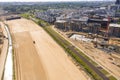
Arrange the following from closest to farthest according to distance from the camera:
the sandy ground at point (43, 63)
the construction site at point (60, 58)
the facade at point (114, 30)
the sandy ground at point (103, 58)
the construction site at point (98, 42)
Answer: the sandy ground at point (43, 63) → the construction site at point (60, 58) → the sandy ground at point (103, 58) → the construction site at point (98, 42) → the facade at point (114, 30)

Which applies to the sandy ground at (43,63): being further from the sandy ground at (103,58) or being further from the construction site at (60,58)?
the sandy ground at (103,58)

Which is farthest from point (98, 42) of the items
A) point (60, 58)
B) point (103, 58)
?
point (60, 58)

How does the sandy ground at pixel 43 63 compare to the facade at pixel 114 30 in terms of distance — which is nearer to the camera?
the sandy ground at pixel 43 63

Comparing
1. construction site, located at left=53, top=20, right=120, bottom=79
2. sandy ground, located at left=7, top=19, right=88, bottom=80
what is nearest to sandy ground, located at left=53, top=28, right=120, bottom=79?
construction site, located at left=53, top=20, right=120, bottom=79

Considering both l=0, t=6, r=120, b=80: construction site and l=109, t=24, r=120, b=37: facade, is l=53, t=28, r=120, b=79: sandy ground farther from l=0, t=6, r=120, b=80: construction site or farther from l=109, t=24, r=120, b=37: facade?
l=109, t=24, r=120, b=37: facade

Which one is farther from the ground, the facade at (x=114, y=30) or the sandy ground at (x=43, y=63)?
the facade at (x=114, y=30)

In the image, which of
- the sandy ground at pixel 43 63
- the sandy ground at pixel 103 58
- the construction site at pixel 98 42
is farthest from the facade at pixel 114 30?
the sandy ground at pixel 43 63

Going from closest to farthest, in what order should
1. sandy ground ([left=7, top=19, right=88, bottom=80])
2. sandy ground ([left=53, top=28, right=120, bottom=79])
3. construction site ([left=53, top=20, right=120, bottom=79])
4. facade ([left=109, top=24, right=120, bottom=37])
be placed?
sandy ground ([left=7, top=19, right=88, bottom=80]) < sandy ground ([left=53, top=28, right=120, bottom=79]) < construction site ([left=53, top=20, right=120, bottom=79]) < facade ([left=109, top=24, right=120, bottom=37])

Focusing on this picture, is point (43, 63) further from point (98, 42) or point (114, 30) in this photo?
point (114, 30)
